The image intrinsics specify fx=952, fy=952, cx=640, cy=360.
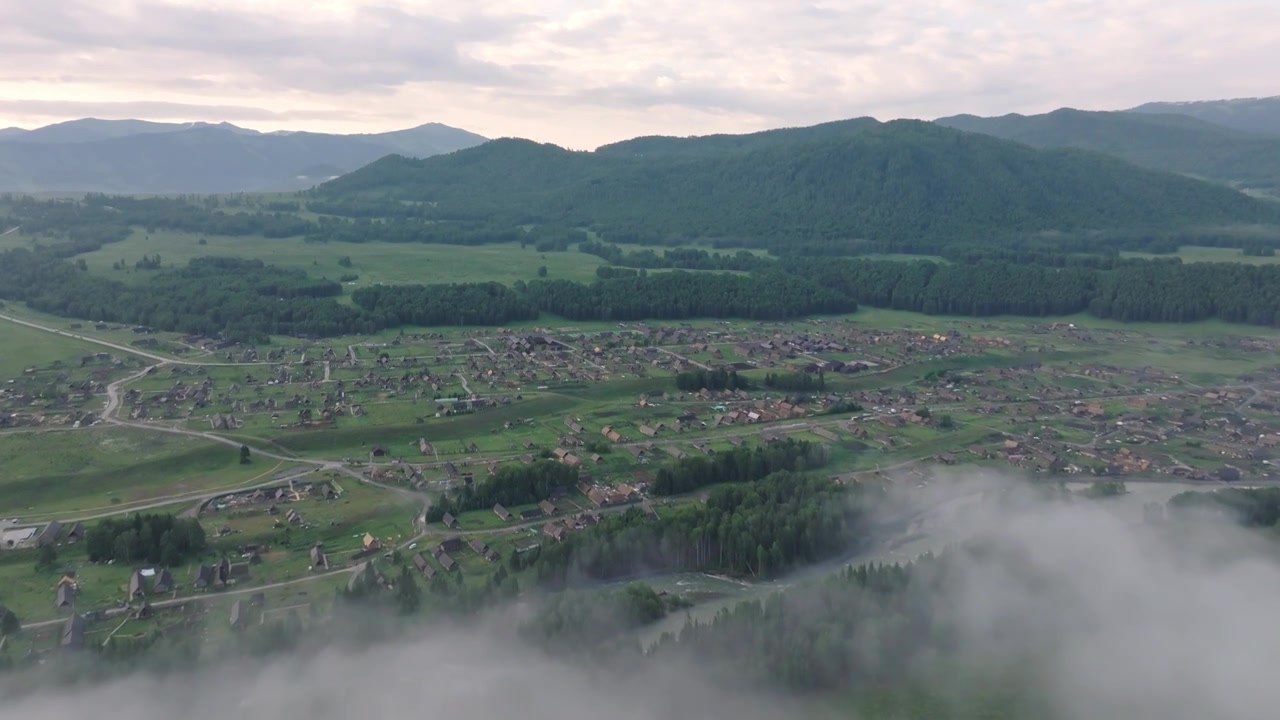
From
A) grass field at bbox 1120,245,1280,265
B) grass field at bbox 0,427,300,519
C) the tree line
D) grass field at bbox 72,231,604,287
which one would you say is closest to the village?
the tree line

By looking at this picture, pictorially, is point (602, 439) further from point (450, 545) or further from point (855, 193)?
point (855, 193)

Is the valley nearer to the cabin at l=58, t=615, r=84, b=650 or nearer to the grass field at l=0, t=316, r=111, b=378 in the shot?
the cabin at l=58, t=615, r=84, b=650

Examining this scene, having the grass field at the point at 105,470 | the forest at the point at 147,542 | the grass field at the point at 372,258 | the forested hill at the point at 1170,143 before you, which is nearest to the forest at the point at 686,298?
the grass field at the point at 372,258

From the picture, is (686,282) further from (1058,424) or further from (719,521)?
(719,521)

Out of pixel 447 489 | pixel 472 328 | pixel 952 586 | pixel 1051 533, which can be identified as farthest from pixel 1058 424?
pixel 472 328

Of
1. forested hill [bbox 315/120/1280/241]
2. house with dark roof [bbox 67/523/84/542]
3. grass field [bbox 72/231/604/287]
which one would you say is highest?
forested hill [bbox 315/120/1280/241]
